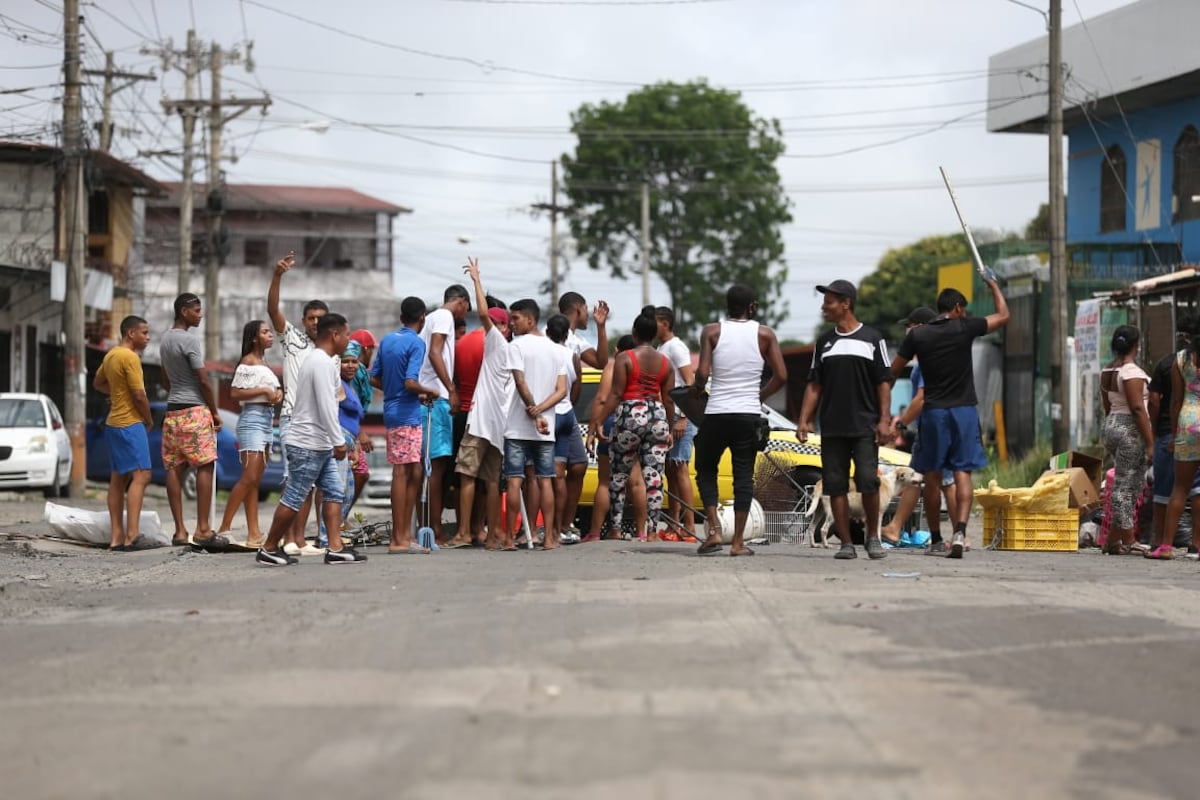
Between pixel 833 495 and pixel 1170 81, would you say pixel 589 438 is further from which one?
pixel 1170 81

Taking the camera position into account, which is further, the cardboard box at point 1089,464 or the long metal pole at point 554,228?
the long metal pole at point 554,228

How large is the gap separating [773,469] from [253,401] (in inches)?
189

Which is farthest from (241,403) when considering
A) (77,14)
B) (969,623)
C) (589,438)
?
(77,14)

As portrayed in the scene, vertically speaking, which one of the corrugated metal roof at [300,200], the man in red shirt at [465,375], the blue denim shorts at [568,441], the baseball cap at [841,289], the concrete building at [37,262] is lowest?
the blue denim shorts at [568,441]

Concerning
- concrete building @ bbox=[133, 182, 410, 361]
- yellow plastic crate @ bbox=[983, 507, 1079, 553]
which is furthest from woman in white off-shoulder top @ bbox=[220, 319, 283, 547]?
concrete building @ bbox=[133, 182, 410, 361]

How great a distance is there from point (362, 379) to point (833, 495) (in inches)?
159

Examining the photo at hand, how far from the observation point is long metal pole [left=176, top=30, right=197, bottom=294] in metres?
36.7

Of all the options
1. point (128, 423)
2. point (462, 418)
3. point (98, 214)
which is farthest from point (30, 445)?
point (98, 214)

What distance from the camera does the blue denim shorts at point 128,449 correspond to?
42.2 ft

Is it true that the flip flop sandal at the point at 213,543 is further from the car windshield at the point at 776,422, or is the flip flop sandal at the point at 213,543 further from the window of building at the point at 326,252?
the window of building at the point at 326,252

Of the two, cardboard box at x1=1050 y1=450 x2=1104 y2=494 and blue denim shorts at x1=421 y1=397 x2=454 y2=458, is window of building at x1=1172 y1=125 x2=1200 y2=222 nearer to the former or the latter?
cardboard box at x1=1050 y1=450 x2=1104 y2=494

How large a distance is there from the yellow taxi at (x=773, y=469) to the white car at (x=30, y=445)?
12.4m

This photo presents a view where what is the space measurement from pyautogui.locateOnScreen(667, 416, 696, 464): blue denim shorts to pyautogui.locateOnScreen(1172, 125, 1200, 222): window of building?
21242 mm

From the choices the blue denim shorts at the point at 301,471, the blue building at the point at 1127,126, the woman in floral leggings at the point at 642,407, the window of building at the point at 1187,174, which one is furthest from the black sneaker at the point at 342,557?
the window of building at the point at 1187,174
